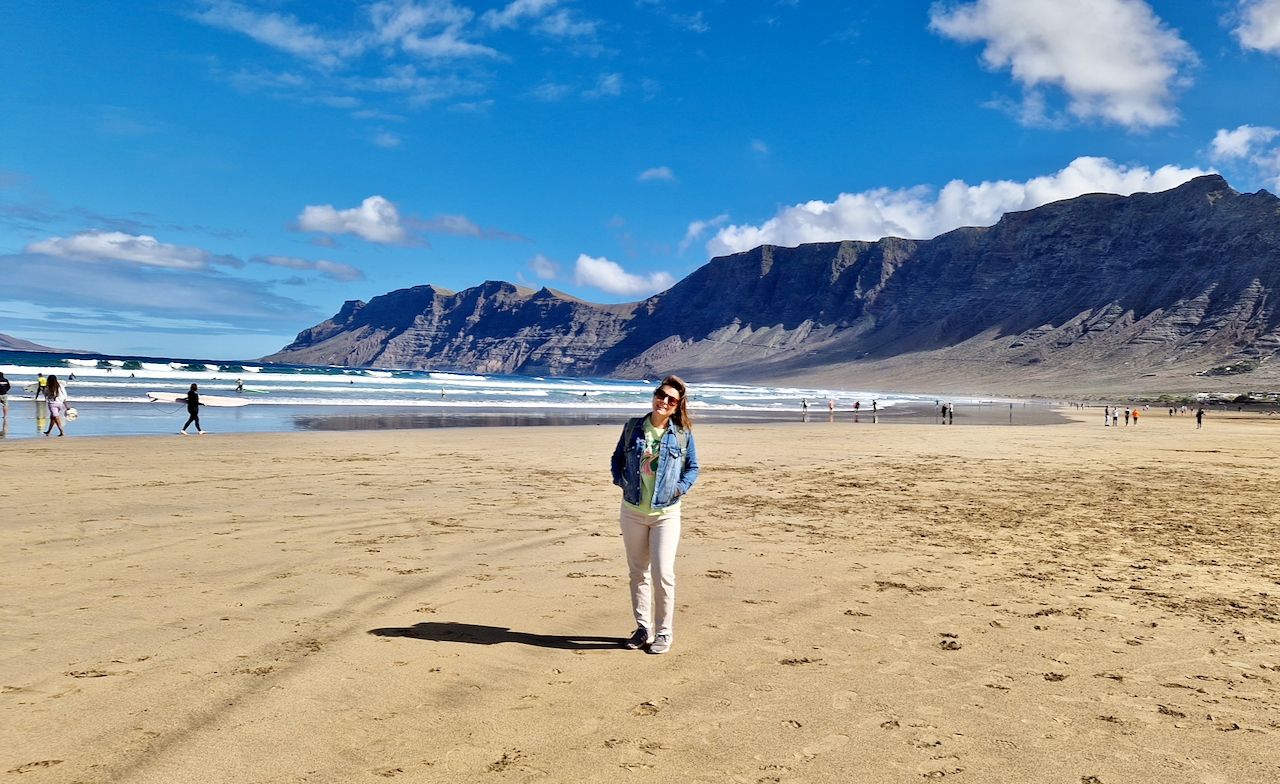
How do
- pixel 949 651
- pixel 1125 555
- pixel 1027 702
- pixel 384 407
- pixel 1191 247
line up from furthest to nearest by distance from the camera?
pixel 1191 247
pixel 384 407
pixel 1125 555
pixel 949 651
pixel 1027 702

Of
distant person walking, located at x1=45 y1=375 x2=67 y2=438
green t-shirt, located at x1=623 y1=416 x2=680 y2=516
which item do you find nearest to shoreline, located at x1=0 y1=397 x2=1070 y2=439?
distant person walking, located at x1=45 y1=375 x2=67 y2=438

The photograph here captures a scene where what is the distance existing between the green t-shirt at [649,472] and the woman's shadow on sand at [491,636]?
1.00m

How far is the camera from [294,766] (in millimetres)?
3340

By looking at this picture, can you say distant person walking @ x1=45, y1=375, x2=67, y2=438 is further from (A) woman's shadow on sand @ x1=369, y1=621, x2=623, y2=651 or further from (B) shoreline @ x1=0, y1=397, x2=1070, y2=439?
(A) woman's shadow on sand @ x1=369, y1=621, x2=623, y2=651

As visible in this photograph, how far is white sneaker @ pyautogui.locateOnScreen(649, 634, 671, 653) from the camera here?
A: 490 cm

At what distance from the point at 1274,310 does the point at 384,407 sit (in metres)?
113

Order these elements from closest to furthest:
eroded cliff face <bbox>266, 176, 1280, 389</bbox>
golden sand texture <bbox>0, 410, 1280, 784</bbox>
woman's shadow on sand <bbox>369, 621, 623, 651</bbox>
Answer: golden sand texture <bbox>0, 410, 1280, 784</bbox> → woman's shadow on sand <bbox>369, 621, 623, 651</bbox> → eroded cliff face <bbox>266, 176, 1280, 389</bbox>

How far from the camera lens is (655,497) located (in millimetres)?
4809

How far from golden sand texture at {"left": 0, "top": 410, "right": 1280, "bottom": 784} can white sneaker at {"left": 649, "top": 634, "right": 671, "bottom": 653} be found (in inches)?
→ 3.0

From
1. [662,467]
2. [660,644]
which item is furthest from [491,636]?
[662,467]

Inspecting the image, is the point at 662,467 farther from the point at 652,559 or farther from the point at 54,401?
the point at 54,401

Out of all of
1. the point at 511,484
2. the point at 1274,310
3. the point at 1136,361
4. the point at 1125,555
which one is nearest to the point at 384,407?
the point at 511,484

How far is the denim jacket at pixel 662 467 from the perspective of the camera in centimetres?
482

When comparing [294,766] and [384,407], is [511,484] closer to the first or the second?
[294,766]
